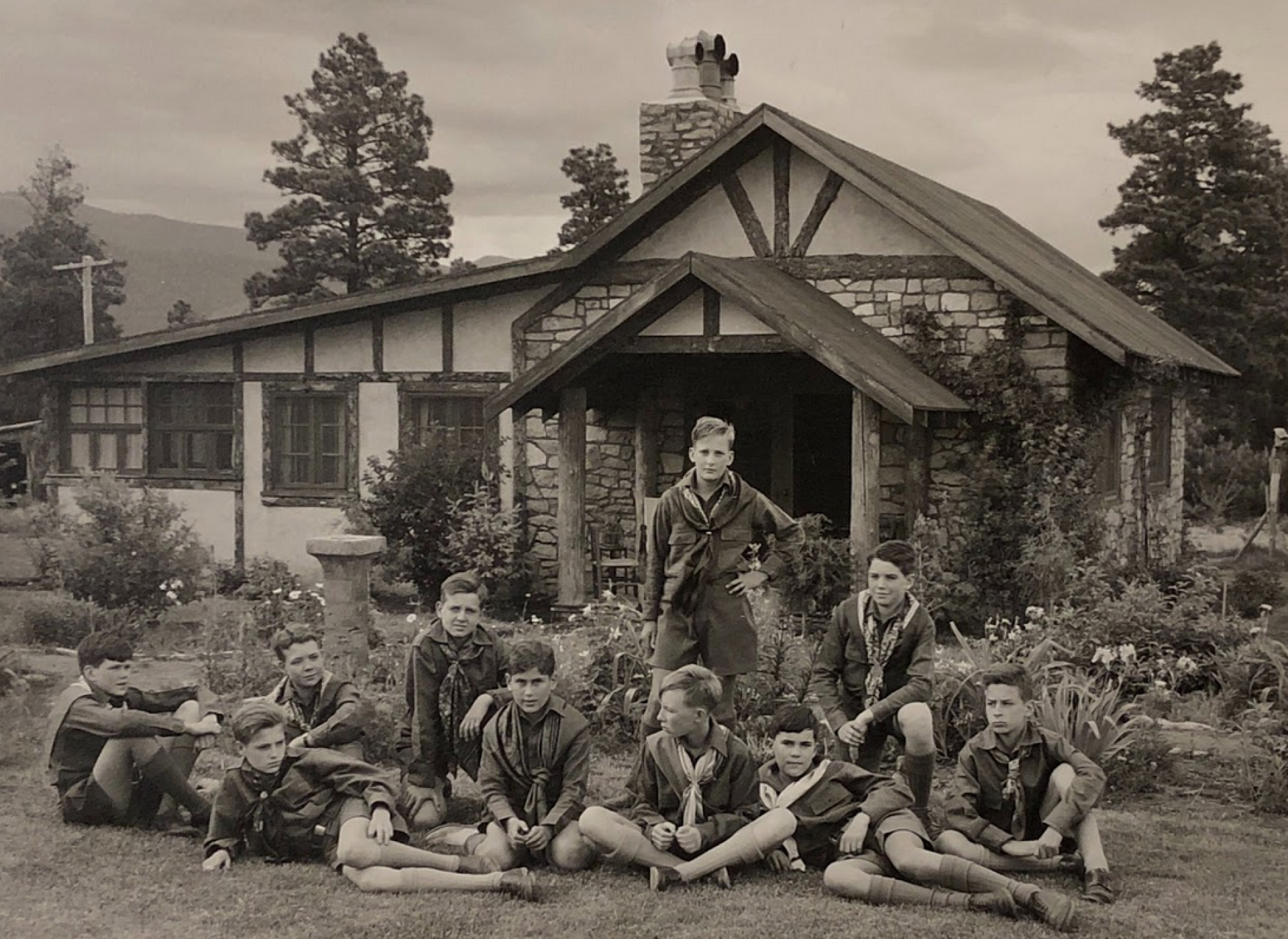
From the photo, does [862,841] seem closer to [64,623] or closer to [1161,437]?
[64,623]

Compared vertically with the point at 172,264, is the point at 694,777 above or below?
below

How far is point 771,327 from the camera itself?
11.4m

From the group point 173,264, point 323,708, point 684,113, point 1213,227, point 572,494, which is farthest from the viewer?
point 173,264

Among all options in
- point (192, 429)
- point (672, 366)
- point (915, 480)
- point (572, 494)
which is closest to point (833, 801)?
point (572, 494)

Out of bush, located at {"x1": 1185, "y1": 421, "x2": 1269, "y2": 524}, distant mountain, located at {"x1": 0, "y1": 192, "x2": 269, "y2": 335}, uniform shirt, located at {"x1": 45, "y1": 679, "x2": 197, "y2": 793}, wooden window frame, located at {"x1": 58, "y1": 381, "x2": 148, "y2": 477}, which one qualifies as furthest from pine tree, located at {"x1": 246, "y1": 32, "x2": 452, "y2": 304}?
distant mountain, located at {"x1": 0, "y1": 192, "x2": 269, "y2": 335}

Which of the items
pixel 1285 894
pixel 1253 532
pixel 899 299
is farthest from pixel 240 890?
pixel 1253 532

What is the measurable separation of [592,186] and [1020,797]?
25.4 m

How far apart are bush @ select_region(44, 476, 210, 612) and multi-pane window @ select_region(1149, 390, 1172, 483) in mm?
10380

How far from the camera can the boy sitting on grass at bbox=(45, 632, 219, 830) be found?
6.22m

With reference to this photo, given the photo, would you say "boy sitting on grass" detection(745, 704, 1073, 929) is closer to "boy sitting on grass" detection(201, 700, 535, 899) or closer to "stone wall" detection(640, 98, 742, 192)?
"boy sitting on grass" detection(201, 700, 535, 899)

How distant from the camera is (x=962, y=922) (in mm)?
5059

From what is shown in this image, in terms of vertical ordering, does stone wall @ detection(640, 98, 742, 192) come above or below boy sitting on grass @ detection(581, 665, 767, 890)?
above

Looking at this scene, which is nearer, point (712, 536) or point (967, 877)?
point (967, 877)

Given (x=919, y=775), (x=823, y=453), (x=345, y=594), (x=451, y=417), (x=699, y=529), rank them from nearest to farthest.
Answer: (x=919, y=775) → (x=699, y=529) → (x=345, y=594) → (x=823, y=453) → (x=451, y=417)
